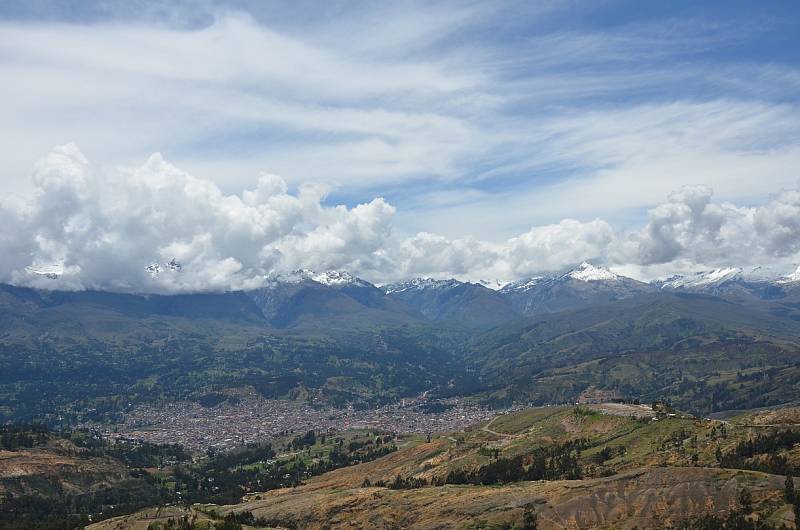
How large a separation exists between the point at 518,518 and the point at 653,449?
70.2 metres

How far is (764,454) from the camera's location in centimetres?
16350

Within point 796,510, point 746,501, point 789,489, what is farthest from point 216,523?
point 789,489

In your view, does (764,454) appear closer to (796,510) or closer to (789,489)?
(789,489)

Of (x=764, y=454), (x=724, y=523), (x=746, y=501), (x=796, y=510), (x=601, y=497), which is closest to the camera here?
(x=796, y=510)

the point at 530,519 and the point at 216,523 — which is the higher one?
the point at 530,519

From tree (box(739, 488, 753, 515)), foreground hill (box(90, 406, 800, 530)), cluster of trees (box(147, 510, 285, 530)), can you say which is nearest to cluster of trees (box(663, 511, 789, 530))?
tree (box(739, 488, 753, 515))

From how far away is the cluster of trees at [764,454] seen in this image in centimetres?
15175

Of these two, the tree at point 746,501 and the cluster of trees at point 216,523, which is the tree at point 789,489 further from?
the cluster of trees at point 216,523

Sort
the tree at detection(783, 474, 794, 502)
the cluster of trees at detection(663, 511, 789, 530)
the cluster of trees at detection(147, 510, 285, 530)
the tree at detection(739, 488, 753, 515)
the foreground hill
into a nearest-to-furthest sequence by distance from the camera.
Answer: the cluster of trees at detection(663, 511, 789, 530), the tree at detection(783, 474, 794, 502), the tree at detection(739, 488, 753, 515), the foreground hill, the cluster of trees at detection(147, 510, 285, 530)

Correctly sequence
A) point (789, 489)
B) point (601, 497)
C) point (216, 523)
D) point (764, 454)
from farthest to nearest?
point (764, 454) < point (216, 523) < point (601, 497) < point (789, 489)

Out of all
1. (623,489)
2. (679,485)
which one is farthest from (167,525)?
(679,485)

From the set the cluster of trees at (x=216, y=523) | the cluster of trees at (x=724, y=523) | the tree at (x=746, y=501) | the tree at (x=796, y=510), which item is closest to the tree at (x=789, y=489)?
the tree at (x=796, y=510)

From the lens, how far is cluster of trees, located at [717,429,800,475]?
498ft

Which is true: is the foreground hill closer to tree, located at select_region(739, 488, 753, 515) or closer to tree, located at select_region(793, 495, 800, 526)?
tree, located at select_region(739, 488, 753, 515)
